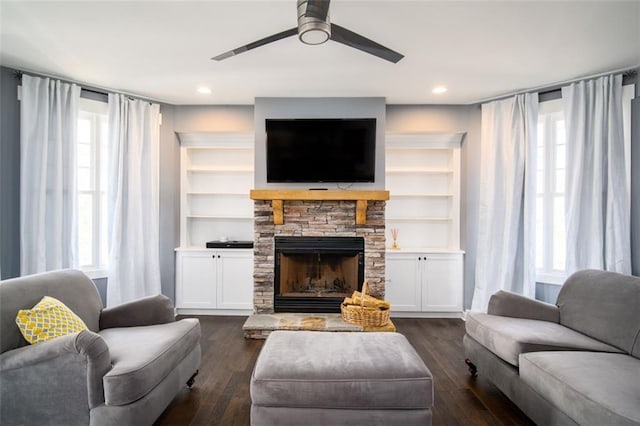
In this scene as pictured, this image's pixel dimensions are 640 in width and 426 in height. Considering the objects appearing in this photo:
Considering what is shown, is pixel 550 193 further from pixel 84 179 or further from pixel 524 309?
pixel 84 179

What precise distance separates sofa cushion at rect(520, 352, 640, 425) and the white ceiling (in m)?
2.17

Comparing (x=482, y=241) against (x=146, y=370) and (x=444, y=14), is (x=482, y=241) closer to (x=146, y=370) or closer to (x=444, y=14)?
(x=444, y=14)

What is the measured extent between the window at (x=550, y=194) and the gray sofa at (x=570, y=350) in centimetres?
111

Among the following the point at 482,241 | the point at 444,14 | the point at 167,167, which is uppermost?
the point at 444,14

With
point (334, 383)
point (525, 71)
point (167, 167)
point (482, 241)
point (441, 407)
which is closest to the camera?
point (334, 383)

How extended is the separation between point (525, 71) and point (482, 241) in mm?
1846

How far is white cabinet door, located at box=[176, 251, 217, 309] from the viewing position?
13.8 feet

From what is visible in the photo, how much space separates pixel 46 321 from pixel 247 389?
1.34 metres

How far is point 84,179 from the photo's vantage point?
374 cm

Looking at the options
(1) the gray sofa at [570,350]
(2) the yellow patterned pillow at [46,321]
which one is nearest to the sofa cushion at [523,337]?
(1) the gray sofa at [570,350]

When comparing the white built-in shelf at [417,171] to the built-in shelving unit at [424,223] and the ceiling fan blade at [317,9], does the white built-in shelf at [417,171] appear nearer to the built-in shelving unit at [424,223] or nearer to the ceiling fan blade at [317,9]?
the built-in shelving unit at [424,223]

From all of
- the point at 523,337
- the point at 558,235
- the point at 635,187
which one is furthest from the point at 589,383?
the point at 558,235

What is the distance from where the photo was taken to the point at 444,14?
88.1 inches

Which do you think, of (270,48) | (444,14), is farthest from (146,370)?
(444,14)
